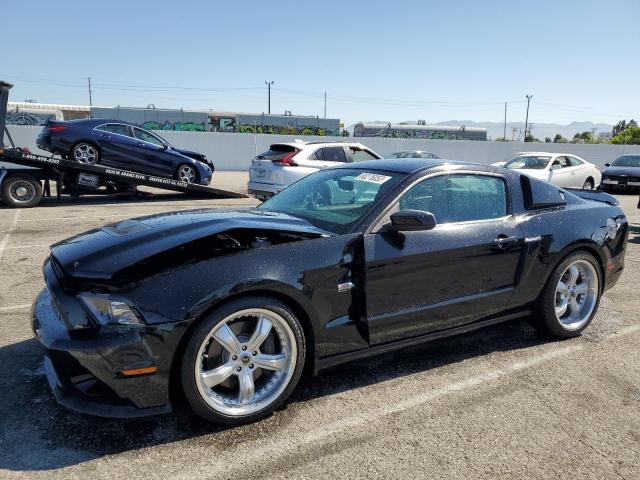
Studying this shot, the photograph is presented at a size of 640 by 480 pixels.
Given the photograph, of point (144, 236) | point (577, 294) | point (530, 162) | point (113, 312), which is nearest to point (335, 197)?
point (144, 236)

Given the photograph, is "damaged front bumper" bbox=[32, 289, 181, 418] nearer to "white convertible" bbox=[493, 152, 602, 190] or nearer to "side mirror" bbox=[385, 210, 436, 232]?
"side mirror" bbox=[385, 210, 436, 232]

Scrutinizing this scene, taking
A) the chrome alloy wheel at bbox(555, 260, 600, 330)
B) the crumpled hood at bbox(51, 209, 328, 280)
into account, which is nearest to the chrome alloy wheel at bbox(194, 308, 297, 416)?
the crumpled hood at bbox(51, 209, 328, 280)

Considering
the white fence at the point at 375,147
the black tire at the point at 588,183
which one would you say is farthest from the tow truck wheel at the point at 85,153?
the black tire at the point at 588,183

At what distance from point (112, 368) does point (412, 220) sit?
1837 millimetres

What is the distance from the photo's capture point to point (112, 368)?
7.87 ft

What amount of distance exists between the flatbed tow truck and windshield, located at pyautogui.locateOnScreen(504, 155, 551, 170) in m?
8.99

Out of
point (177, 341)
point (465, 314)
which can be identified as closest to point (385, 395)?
point (465, 314)

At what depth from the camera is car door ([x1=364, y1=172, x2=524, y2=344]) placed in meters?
3.14

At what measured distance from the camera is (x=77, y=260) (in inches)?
110

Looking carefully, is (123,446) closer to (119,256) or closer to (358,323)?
(119,256)

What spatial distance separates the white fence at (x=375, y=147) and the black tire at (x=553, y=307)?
19.1m

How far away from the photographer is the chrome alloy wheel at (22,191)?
10930 millimetres

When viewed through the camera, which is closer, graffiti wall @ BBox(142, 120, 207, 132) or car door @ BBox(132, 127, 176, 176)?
car door @ BBox(132, 127, 176, 176)

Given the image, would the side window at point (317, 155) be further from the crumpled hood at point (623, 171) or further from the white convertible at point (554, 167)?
the crumpled hood at point (623, 171)
